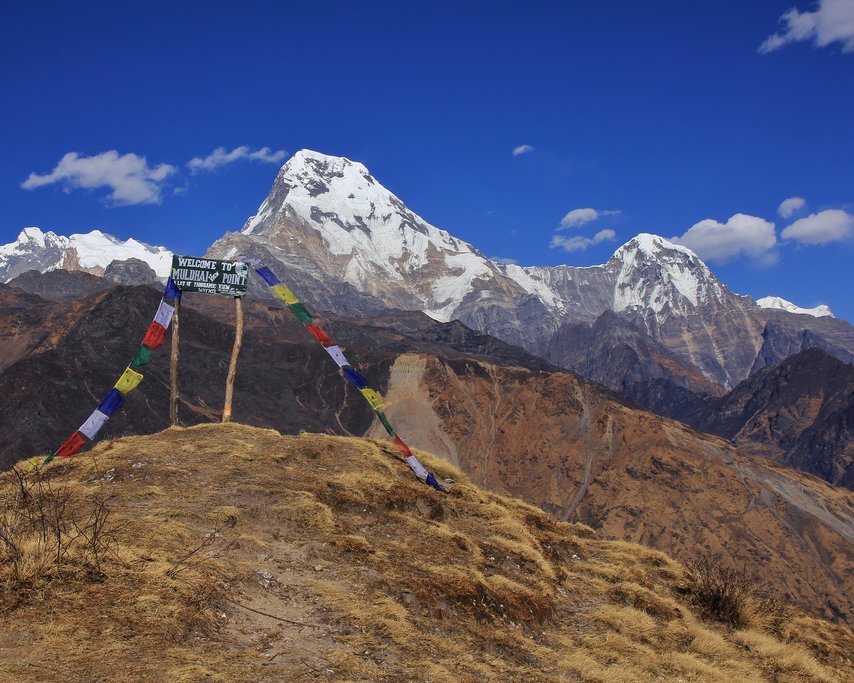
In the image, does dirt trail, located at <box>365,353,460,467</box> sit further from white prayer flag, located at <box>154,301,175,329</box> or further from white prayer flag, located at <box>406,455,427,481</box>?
white prayer flag, located at <box>154,301,175,329</box>

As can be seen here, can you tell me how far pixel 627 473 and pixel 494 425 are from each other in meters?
26.9

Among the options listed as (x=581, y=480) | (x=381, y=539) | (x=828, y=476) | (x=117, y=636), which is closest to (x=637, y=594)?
(x=381, y=539)

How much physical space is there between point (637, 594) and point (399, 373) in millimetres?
125364

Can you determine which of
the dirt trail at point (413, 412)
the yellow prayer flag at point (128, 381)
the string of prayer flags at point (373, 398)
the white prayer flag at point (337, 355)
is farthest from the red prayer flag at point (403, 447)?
the dirt trail at point (413, 412)

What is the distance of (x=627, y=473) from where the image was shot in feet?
369

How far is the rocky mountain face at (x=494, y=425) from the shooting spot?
95.4 meters

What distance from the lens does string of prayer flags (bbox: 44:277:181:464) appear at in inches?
740

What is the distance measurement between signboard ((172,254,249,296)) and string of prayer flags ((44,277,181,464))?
69cm

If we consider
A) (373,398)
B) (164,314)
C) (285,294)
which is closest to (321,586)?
(373,398)

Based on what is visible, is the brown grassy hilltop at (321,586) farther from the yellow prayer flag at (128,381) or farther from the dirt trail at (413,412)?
the dirt trail at (413,412)

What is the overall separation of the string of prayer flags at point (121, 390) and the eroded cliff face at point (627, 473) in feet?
293

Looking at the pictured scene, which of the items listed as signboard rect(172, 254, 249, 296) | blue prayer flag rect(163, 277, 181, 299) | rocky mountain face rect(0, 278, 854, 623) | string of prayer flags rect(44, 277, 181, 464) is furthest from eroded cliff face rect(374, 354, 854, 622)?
string of prayer flags rect(44, 277, 181, 464)

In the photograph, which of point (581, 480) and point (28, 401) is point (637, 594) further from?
point (581, 480)

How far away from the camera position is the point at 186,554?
12.2 metres
